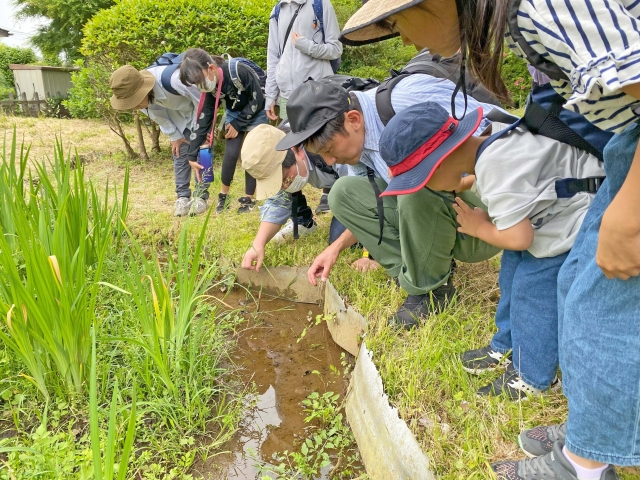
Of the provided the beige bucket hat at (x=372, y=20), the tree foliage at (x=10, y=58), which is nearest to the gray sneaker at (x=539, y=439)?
the beige bucket hat at (x=372, y=20)

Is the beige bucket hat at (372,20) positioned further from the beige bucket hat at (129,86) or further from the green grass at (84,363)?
the beige bucket hat at (129,86)

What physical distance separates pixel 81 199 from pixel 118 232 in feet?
0.97

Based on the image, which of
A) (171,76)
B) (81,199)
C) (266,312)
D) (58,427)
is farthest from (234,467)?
(171,76)

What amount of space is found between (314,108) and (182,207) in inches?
89.4

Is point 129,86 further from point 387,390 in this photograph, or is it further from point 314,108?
point 387,390

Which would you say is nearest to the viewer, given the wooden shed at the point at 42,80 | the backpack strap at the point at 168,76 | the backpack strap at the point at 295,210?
the backpack strap at the point at 295,210

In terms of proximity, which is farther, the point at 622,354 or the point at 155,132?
the point at 155,132

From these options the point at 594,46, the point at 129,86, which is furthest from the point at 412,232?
the point at 129,86

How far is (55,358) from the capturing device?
72.3 inches

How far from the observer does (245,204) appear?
4016mm

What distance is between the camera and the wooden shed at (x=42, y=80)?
614 inches

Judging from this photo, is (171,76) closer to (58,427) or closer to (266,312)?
(266,312)

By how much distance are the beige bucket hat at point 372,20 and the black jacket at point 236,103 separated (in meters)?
2.35

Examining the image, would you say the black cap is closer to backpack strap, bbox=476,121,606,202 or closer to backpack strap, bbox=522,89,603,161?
backpack strap, bbox=522,89,603,161
